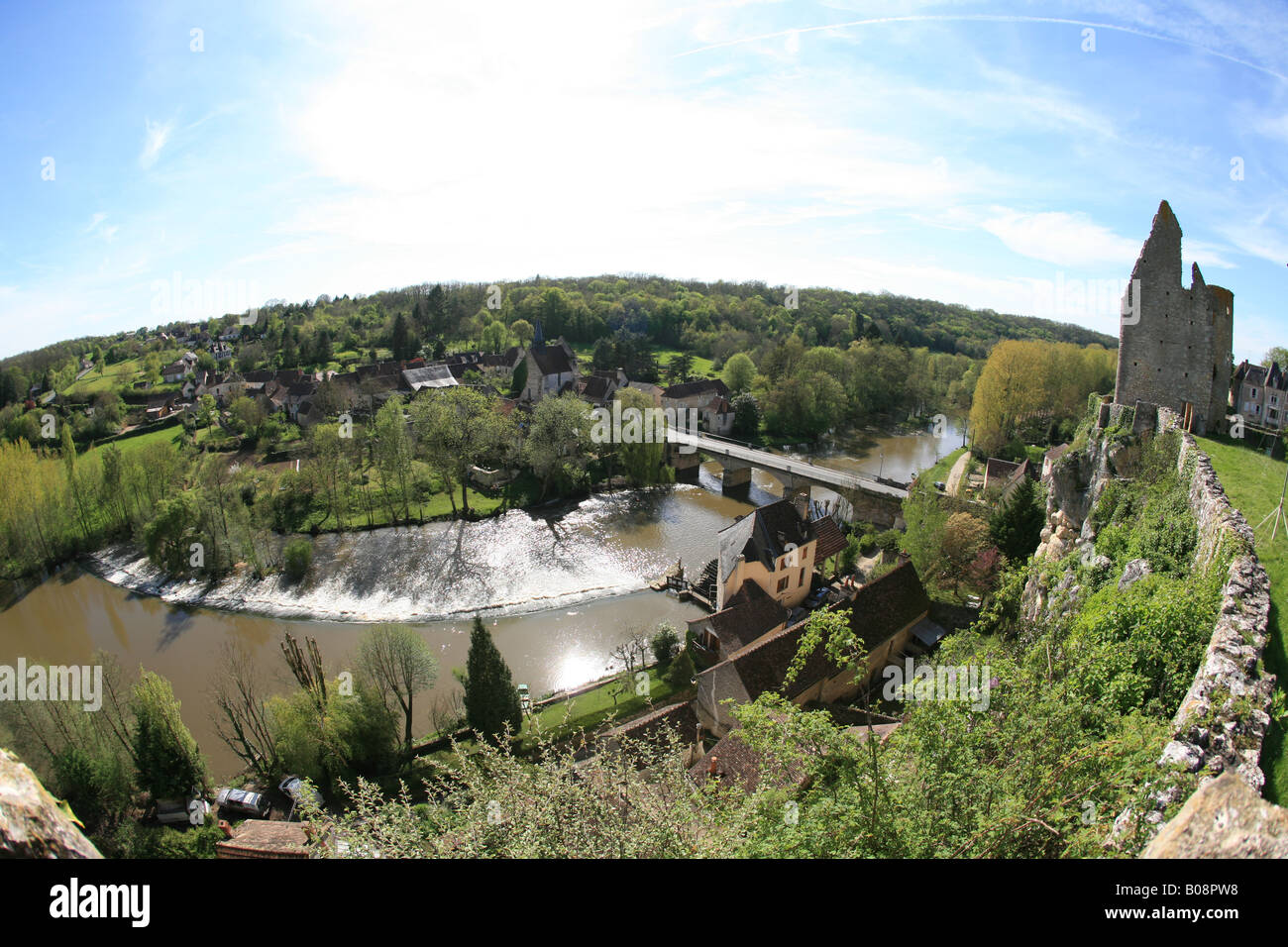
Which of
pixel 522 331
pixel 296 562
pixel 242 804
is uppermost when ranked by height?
pixel 522 331

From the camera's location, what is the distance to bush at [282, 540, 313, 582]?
29.5 metres

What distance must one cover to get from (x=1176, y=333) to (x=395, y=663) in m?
23.1

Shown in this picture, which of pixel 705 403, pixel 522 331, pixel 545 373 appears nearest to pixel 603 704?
pixel 705 403

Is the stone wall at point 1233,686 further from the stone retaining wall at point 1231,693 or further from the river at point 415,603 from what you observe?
the river at point 415,603

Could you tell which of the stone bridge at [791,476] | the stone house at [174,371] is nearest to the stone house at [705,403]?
the stone bridge at [791,476]

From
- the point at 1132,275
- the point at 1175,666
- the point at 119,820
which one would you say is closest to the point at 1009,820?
the point at 1175,666

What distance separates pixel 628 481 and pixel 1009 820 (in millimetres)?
36528

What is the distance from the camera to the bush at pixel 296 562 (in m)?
29.5

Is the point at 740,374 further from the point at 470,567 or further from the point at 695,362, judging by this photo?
the point at 470,567

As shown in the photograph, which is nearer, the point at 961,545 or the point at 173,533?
the point at 961,545

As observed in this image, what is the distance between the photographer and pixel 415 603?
27250 millimetres

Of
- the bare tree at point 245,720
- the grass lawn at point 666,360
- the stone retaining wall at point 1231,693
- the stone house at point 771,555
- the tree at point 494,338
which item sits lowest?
the bare tree at point 245,720

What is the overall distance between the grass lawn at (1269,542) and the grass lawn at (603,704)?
13833 millimetres

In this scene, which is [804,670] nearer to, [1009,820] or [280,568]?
[1009,820]
